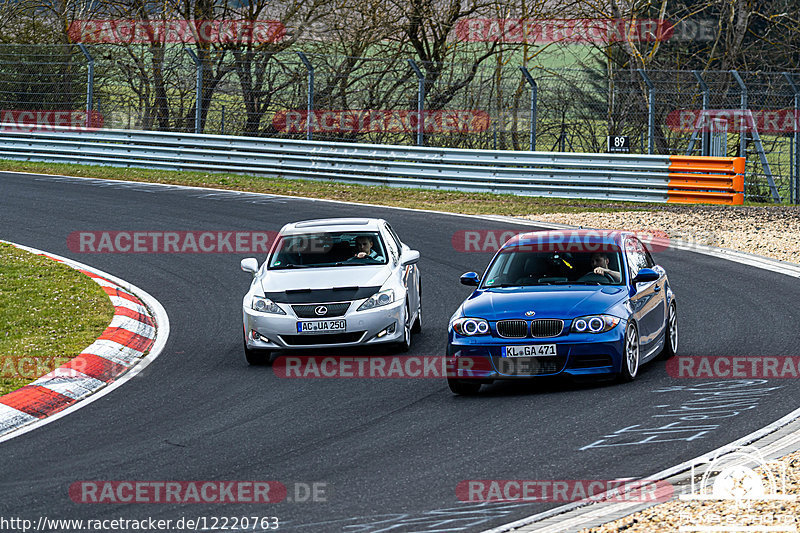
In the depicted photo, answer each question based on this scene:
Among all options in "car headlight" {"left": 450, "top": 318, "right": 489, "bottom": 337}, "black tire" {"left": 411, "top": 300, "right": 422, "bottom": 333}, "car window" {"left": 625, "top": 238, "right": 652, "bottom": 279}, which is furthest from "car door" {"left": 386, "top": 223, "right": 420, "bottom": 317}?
"car window" {"left": 625, "top": 238, "right": 652, "bottom": 279}

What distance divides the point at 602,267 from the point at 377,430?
3.27 meters

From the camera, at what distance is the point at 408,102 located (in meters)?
26.8

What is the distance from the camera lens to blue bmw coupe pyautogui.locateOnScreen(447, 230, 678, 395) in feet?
32.3

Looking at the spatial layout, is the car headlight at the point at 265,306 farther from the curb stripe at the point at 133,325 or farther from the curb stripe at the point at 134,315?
the curb stripe at the point at 134,315

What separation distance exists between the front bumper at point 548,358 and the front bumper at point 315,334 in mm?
1756

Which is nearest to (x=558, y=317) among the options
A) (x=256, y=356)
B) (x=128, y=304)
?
(x=256, y=356)

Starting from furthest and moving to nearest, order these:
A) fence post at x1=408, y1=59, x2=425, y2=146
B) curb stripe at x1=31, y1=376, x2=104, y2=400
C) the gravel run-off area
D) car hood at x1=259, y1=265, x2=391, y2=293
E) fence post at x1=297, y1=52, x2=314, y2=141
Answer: fence post at x1=297, y1=52, x2=314, y2=141 → fence post at x1=408, y1=59, x2=425, y2=146 → the gravel run-off area → car hood at x1=259, y1=265, x2=391, y2=293 → curb stripe at x1=31, y1=376, x2=104, y2=400

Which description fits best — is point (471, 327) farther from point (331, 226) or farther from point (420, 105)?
point (420, 105)

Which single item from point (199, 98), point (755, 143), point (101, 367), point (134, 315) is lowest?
point (101, 367)

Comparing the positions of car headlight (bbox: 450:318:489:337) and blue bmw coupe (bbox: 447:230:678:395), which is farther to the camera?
car headlight (bbox: 450:318:489:337)

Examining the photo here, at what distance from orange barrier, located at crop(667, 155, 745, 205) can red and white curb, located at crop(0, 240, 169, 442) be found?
1242cm

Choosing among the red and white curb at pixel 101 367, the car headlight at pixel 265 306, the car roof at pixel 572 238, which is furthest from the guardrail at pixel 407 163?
the car headlight at pixel 265 306

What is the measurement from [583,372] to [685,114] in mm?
15879

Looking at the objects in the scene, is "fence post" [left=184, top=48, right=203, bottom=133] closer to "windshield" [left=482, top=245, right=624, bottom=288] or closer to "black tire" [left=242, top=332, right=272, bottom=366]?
"black tire" [left=242, top=332, right=272, bottom=366]
